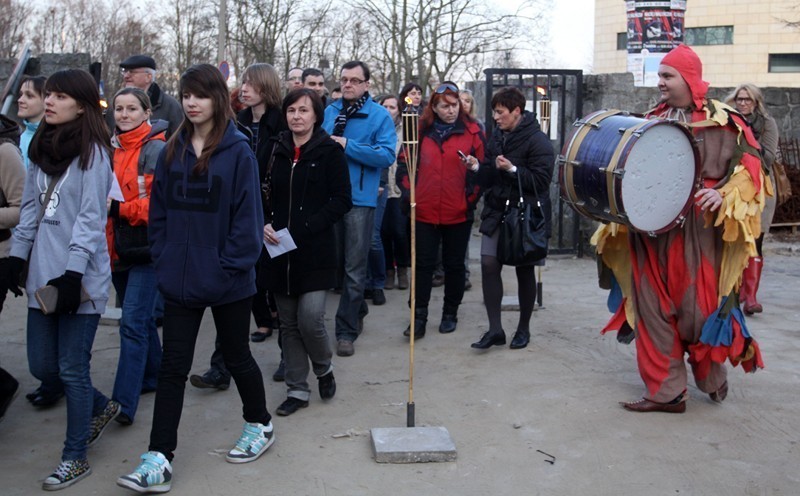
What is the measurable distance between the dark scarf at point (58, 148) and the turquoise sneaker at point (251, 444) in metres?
1.52

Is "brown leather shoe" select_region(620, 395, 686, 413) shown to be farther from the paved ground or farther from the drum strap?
the drum strap

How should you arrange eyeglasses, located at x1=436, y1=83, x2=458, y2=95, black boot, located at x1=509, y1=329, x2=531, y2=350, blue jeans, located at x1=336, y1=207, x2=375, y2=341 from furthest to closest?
eyeglasses, located at x1=436, y1=83, x2=458, y2=95, black boot, located at x1=509, y1=329, x2=531, y2=350, blue jeans, located at x1=336, y1=207, x2=375, y2=341

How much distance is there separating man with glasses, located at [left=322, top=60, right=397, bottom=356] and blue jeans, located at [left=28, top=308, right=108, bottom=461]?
8.08 feet

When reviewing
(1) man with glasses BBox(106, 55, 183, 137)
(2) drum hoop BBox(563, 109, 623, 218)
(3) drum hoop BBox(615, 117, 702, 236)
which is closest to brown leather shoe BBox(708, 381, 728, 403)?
(3) drum hoop BBox(615, 117, 702, 236)

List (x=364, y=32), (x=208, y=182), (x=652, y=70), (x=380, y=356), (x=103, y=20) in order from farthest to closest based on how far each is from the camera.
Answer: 1. (x=364, y=32)
2. (x=103, y=20)
3. (x=652, y=70)
4. (x=380, y=356)
5. (x=208, y=182)

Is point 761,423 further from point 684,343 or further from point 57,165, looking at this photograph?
point 57,165

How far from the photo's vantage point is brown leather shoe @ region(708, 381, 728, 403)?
5.64 m

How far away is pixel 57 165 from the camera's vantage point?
456 centimetres

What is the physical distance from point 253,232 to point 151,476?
3.80 ft

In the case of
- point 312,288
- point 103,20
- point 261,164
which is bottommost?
point 312,288

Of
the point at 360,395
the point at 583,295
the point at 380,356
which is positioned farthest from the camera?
the point at 583,295

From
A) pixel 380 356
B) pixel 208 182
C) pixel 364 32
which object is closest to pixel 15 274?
pixel 208 182

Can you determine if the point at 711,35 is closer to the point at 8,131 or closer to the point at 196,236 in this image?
the point at 8,131

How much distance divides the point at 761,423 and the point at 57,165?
3.90m
